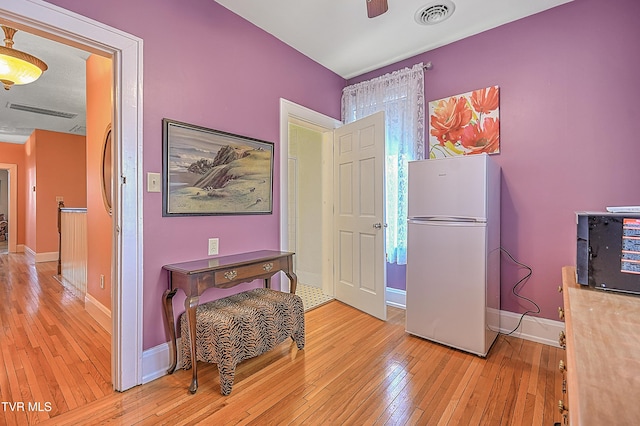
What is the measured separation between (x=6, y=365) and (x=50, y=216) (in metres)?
5.23

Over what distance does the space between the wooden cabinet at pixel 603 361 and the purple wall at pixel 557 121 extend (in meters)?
1.31

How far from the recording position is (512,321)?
2.63 m

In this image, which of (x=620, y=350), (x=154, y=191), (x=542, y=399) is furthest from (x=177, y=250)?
(x=542, y=399)

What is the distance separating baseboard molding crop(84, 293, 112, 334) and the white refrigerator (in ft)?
8.68

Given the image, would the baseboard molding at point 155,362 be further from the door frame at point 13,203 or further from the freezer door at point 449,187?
the door frame at point 13,203

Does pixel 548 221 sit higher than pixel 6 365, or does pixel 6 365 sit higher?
pixel 548 221

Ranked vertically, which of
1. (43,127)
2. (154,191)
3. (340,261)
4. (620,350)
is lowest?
(340,261)

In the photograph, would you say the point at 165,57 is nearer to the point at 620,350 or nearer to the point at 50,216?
the point at 620,350

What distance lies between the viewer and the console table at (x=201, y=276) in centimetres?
188

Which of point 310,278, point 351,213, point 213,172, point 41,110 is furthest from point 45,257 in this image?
point 351,213

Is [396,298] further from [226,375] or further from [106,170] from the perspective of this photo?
[106,170]

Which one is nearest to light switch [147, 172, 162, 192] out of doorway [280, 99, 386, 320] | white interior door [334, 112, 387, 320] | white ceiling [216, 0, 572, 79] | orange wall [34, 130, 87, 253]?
doorway [280, 99, 386, 320]

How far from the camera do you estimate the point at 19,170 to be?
706 cm

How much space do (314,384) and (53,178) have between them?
6936 millimetres
